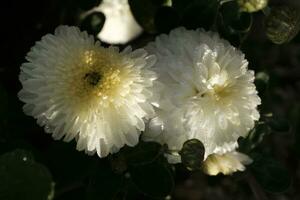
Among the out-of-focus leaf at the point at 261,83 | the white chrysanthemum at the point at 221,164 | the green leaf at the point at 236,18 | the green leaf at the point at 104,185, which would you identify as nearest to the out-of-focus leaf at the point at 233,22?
the green leaf at the point at 236,18

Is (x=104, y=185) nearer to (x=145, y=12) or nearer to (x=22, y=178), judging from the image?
(x=22, y=178)

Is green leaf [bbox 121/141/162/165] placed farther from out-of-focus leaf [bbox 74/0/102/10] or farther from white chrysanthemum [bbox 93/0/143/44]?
white chrysanthemum [bbox 93/0/143/44]

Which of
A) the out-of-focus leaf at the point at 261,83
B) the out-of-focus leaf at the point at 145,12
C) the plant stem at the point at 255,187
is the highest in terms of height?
the out-of-focus leaf at the point at 145,12

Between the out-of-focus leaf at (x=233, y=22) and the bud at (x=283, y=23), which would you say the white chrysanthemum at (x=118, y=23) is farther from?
the bud at (x=283, y=23)

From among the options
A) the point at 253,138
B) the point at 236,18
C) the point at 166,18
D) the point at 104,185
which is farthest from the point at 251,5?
the point at 104,185

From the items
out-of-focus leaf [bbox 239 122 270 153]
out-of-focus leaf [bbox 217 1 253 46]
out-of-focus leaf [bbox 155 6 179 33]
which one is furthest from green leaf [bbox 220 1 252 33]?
out-of-focus leaf [bbox 239 122 270 153]

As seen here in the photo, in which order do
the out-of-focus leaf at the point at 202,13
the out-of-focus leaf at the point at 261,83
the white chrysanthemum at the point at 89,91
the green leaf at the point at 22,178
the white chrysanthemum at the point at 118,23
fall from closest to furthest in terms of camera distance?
1. the white chrysanthemum at the point at 89,91
2. the green leaf at the point at 22,178
3. the out-of-focus leaf at the point at 202,13
4. the out-of-focus leaf at the point at 261,83
5. the white chrysanthemum at the point at 118,23

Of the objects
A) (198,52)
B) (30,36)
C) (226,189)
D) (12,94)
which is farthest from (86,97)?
(226,189)
